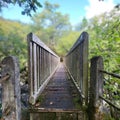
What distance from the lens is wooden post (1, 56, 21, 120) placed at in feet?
7.34

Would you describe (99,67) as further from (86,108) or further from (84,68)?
(86,108)

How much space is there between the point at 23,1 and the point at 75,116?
A: 131 inches

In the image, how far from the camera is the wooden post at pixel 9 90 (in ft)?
7.34

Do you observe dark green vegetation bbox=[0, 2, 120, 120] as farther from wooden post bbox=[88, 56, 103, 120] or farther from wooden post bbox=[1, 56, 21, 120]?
wooden post bbox=[1, 56, 21, 120]

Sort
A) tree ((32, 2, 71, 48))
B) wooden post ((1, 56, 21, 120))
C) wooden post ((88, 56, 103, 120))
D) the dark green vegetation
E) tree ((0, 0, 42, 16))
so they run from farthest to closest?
1. tree ((32, 2, 71, 48))
2. tree ((0, 0, 42, 16))
3. the dark green vegetation
4. wooden post ((88, 56, 103, 120))
5. wooden post ((1, 56, 21, 120))

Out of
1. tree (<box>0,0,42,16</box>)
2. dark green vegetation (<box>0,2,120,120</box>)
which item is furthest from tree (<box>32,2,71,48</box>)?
tree (<box>0,0,42,16</box>)

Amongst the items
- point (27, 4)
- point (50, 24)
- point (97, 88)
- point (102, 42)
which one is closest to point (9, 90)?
point (97, 88)

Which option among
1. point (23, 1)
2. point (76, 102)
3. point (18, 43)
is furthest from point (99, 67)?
point (18, 43)

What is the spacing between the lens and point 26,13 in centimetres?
588

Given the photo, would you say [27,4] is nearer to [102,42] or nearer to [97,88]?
[102,42]

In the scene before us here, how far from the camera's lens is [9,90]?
7.34 feet

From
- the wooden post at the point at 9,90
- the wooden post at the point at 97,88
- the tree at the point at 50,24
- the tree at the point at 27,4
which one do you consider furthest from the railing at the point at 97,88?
the tree at the point at 50,24

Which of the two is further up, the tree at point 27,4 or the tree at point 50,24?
the tree at point 50,24

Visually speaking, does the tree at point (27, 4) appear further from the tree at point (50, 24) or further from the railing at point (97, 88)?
the tree at point (50, 24)
